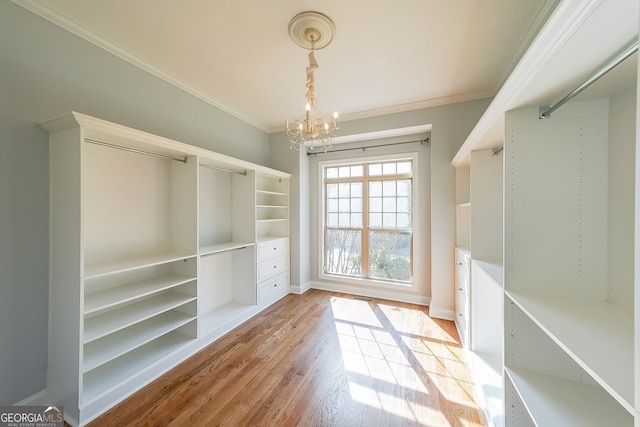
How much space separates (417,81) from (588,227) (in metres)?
2.16

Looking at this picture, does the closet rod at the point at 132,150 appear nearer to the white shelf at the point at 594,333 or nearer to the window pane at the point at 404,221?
the white shelf at the point at 594,333

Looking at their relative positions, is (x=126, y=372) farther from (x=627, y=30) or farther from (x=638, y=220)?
(x=627, y=30)

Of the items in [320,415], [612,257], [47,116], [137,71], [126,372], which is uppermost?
[137,71]

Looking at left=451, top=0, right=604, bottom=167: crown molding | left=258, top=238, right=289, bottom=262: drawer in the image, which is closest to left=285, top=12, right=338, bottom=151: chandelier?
left=451, top=0, right=604, bottom=167: crown molding

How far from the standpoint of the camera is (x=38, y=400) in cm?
168

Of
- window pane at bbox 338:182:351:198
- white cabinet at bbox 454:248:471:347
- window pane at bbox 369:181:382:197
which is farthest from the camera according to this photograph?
window pane at bbox 338:182:351:198

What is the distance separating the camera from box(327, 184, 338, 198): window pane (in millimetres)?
4270

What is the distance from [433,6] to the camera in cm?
166

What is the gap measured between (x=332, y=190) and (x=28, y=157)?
3.49 metres

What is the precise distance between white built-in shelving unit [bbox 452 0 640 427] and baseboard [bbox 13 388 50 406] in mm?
3002

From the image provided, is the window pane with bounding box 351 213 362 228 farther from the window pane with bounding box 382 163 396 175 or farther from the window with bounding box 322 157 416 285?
the window pane with bounding box 382 163 396 175

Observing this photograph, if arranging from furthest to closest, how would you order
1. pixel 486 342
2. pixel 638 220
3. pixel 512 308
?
pixel 486 342 < pixel 512 308 < pixel 638 220

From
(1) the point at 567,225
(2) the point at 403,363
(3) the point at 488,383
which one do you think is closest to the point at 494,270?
(1) the point at 567,225

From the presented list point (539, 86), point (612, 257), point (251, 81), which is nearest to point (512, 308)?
point (612, 257)
